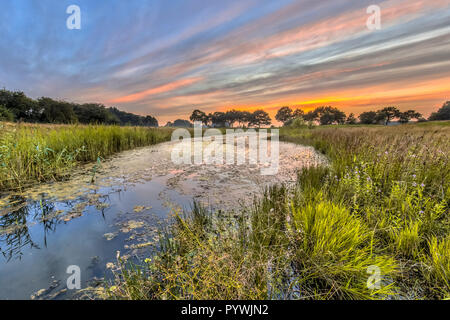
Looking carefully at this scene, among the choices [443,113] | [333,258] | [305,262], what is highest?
[443,113]

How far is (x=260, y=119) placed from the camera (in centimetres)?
6912

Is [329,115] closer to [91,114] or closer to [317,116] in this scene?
[317,116]

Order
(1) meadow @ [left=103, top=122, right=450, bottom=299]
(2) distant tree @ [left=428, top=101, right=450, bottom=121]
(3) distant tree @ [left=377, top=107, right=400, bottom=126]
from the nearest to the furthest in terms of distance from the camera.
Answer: (1) meadow @ [left=103, top=122, right=450, bottom=299]
(2) distant tree @ [left=428, top=101, right=450, bottom=121]
(3) distant tree @ [left=377, top=107, right=400, bottom=126]

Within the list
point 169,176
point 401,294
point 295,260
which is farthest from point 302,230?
point 169,176

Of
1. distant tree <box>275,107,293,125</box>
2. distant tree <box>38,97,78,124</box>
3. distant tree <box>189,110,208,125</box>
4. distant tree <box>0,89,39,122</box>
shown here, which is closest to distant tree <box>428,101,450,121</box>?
distant tree <box>275,107,293,125</box>

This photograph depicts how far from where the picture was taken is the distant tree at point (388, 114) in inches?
1956

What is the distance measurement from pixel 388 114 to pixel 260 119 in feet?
127

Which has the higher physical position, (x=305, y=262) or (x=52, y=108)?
(x=52, y=108)

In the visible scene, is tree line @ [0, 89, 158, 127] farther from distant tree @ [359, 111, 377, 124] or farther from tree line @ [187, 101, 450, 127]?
distant tree @ [359, 111, 377, 124]

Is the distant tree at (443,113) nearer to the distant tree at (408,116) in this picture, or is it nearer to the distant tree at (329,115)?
the distant tree at (408,116)

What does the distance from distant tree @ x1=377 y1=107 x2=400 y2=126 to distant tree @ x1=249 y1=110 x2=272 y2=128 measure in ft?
109

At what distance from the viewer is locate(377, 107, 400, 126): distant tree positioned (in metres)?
49.7

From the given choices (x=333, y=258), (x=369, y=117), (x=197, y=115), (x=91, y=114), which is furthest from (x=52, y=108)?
(x=369, y=117)
